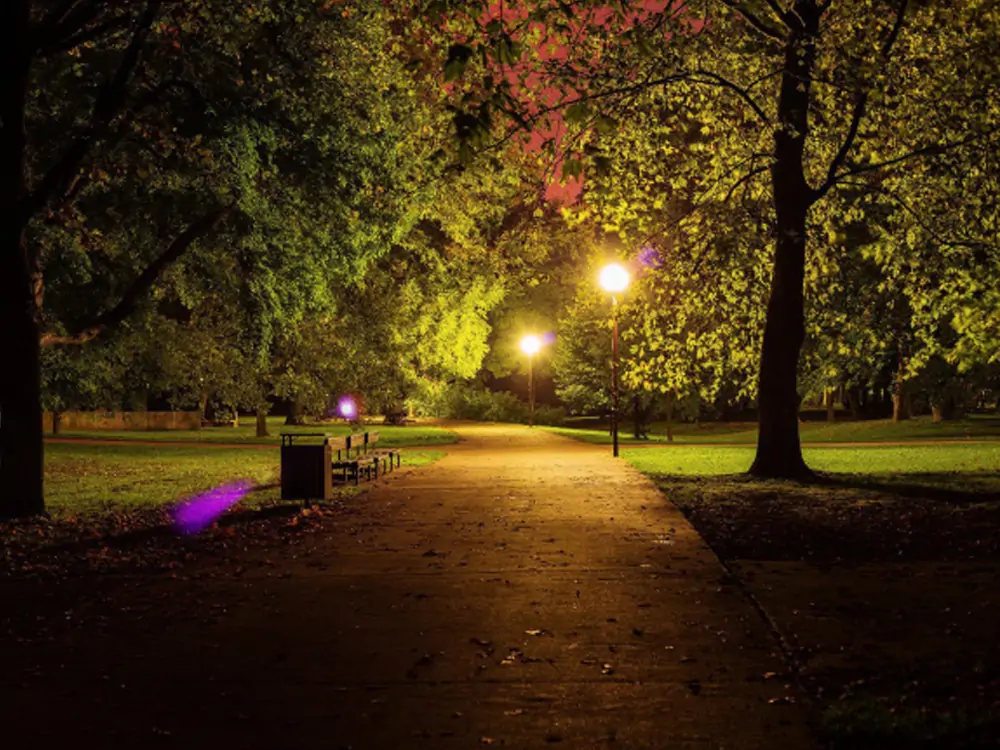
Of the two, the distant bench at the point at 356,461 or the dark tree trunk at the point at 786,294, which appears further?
the dark tree trunk at the point at 786,294

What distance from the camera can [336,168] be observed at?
15.4 meters

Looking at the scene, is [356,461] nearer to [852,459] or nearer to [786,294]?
[786,294]

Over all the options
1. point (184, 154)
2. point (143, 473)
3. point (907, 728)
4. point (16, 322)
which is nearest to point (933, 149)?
point (184, 154)

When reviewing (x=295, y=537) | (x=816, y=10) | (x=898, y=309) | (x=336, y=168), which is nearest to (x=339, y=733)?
(x=295, y=537)

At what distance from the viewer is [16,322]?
43.1 feet

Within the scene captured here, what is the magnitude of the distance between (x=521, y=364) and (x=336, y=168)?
49133 mm

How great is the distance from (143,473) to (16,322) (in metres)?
9.49

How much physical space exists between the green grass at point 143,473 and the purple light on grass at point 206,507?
353 mm

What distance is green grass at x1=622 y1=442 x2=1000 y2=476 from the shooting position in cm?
2019

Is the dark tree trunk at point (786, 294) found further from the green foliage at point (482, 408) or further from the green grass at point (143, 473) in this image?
the green foliage at point (482, 408)

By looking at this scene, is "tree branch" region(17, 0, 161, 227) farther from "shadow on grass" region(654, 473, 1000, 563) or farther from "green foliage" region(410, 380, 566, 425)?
"green foliage" region(410, 380, 566, 425)

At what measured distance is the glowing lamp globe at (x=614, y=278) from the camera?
2103cm

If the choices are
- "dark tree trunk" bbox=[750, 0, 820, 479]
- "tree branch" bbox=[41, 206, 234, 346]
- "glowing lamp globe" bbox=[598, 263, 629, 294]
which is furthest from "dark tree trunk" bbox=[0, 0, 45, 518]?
"glowing lamp globe" bbox=[598, 263, 629, 294]

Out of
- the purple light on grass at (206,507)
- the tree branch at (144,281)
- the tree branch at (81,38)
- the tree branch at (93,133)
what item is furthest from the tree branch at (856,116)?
the purple light on grass at (206,507)
